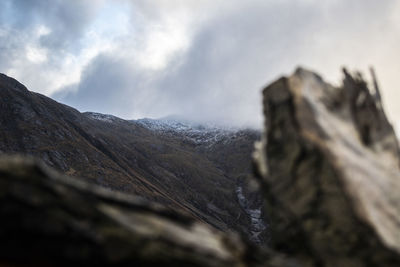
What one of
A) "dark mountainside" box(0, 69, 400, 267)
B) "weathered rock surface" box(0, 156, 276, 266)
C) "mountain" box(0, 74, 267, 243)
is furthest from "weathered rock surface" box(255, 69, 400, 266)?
"mountain" box(0, 74, 267, 243)

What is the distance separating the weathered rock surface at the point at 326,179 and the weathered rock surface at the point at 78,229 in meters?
4.10

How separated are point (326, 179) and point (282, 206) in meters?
2.54

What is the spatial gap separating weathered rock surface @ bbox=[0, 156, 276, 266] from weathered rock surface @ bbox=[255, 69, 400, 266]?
4105 millimetres

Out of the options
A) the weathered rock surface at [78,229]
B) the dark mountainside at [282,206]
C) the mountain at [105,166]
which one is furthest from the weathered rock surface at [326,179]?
the mountain at [105,166]

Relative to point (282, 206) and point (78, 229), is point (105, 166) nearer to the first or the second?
point (282, 206)

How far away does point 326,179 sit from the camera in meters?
13.6

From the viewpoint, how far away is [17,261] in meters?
9.73

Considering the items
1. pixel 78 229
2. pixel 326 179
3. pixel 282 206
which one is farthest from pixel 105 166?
pixel 78 229

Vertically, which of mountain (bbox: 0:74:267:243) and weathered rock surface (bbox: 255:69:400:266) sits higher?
mountain (bbox: 0:74:267:243)

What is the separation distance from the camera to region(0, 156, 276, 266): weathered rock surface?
968cm

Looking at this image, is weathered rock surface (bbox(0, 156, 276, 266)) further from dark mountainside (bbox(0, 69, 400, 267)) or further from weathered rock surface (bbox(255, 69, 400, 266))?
weathered rock surface (bbox(255, 69, 400, 266))

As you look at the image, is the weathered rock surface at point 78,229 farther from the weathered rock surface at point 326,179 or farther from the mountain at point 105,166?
the mountain at point 105,166

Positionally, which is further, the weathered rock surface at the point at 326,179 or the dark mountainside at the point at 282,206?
the weathered rock surface at the point at 326,179

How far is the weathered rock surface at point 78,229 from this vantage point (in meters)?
9.68
